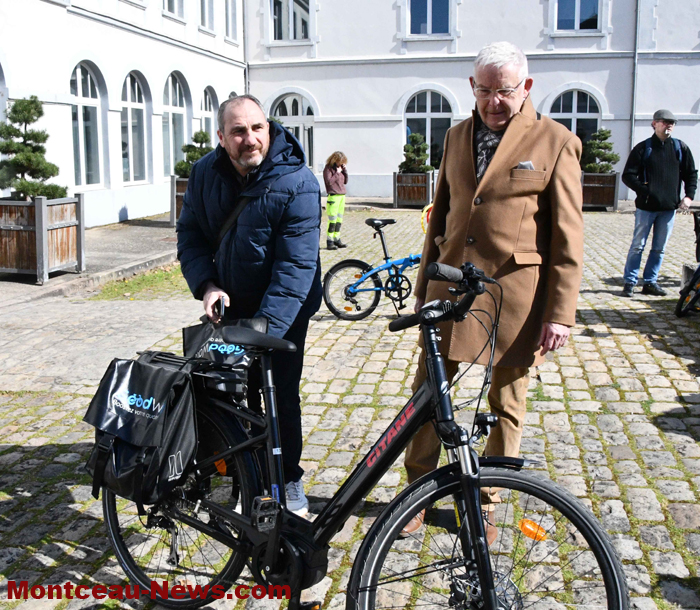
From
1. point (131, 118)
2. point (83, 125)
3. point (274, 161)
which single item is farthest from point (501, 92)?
point (131, 118)

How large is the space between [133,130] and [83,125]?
2.21m

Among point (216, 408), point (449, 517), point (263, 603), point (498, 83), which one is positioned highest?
point (498, 83)

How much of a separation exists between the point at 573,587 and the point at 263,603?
1.16m

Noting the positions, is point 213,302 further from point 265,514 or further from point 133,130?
point 133,130

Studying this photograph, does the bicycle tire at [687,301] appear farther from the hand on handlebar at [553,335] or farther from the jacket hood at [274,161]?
the jacket hood at [274,161]

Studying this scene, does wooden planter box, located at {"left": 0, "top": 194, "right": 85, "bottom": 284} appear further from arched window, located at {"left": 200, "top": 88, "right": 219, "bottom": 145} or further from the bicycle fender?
arched window, located at {"left": 200, "top": 88, "right": 219, "bottom": 145}

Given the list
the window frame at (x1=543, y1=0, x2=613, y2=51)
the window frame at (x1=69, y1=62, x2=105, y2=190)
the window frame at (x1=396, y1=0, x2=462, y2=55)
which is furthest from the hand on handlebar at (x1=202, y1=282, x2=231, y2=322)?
the window frame at (x1=543, y1=0, x2=613, y2=51)

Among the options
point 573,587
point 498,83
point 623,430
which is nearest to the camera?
point 573,587

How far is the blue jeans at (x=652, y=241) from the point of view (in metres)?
9.26

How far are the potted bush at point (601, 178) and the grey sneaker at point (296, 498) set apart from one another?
1946 centimetres

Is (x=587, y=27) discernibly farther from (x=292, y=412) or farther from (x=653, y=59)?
(x=292, y=412)

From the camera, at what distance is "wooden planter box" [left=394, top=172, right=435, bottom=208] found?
22469 millimetres

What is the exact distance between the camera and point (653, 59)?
24156 mm

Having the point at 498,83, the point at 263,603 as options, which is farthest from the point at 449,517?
the point at 498,83
